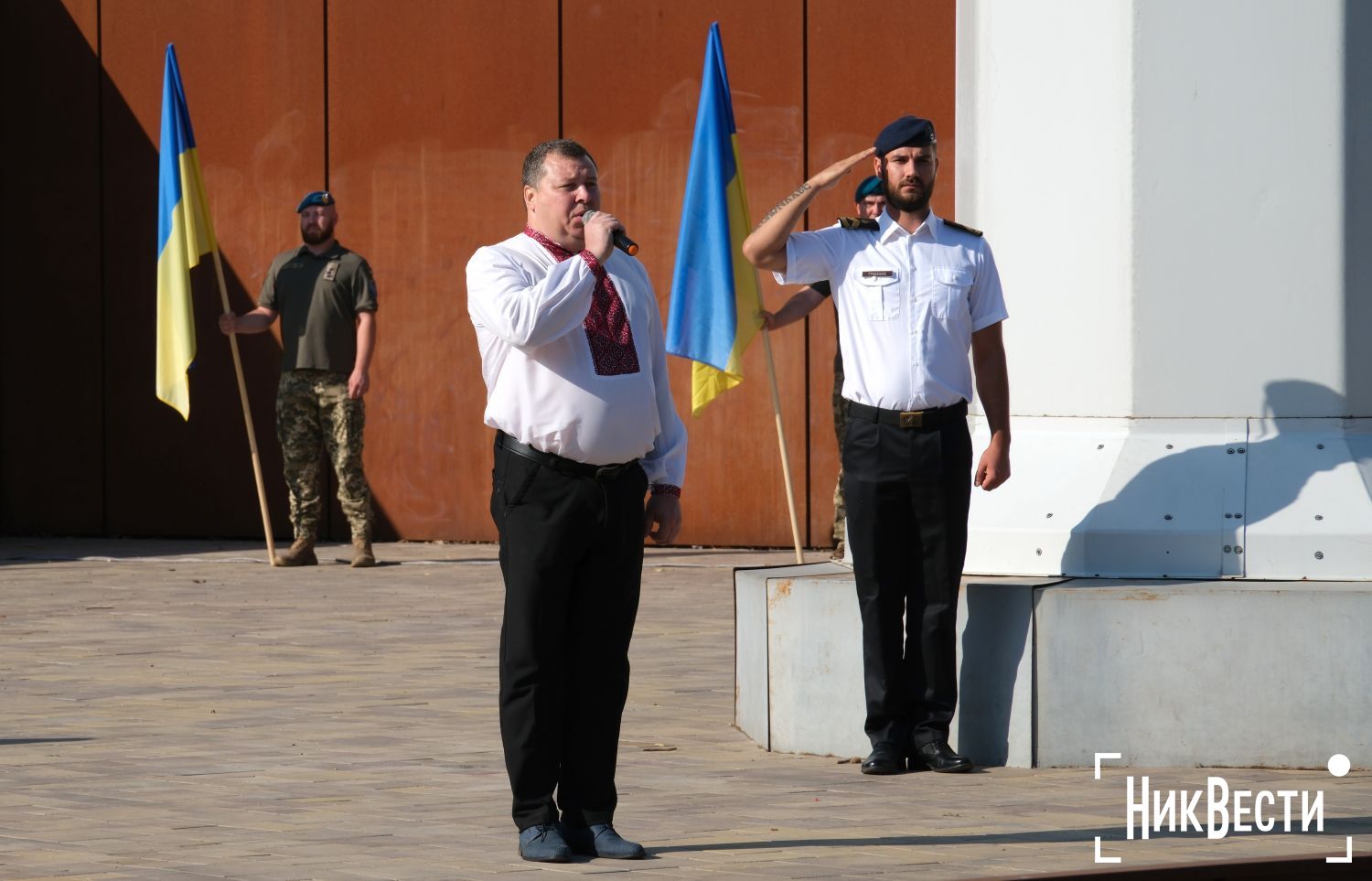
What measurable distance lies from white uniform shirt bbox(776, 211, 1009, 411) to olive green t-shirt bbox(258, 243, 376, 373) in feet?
23.1

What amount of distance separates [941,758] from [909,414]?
109 cm

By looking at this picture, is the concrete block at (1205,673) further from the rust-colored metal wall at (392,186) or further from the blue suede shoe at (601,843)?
the rust-colored metal wall at (392,186)

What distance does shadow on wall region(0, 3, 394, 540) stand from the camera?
16.6m

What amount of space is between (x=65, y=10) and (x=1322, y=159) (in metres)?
11.5

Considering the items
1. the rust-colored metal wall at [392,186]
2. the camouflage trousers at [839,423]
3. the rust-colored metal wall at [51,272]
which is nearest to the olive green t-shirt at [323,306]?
the rust-colored metal wall at [392,186]

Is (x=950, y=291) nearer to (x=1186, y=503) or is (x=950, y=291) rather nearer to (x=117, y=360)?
(x=1186, y=503)

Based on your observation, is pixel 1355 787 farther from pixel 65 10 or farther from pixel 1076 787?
pixel 65 10

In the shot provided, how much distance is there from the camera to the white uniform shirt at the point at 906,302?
287 inches

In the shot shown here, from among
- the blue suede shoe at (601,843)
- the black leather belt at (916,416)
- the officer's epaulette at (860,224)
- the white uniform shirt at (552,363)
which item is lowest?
the blue suede shoe at (601,843)

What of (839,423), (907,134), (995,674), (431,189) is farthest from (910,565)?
(431,189)

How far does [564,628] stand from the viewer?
19.7 ft

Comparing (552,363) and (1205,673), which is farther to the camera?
(1205,673)

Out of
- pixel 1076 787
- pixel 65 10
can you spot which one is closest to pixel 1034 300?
pixel 1076 787

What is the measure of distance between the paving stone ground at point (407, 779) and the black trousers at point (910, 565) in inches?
10.1
